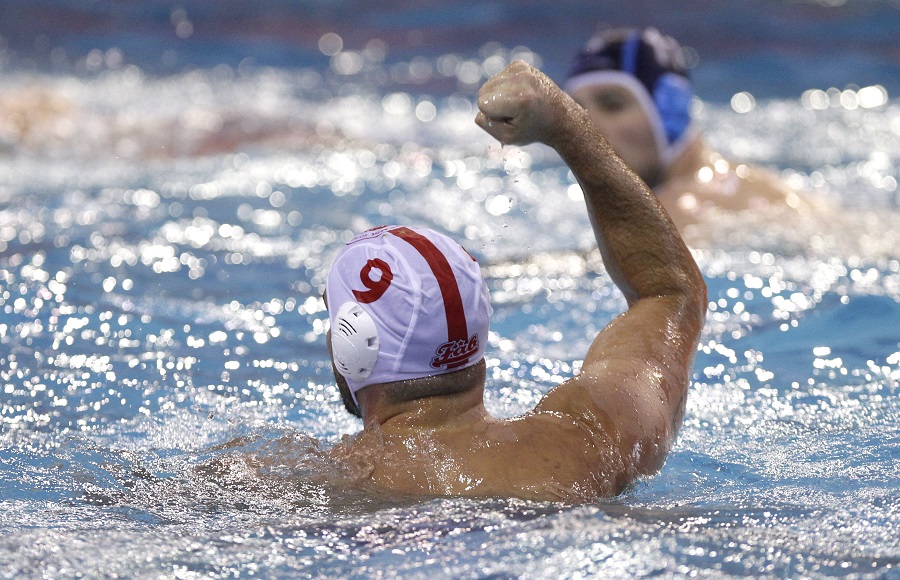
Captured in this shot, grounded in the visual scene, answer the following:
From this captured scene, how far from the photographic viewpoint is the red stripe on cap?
2379 millimetres

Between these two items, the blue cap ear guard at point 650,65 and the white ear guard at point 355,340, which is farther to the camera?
the blue cap ear guard at point 650,65

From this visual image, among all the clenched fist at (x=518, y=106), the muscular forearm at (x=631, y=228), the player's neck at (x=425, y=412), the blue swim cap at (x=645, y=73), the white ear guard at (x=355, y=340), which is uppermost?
the blue swim cap at (x=645, y=73)

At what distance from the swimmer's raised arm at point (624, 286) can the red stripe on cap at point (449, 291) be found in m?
0.30

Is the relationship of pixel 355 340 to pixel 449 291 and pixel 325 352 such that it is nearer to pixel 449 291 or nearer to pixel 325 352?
pixel 449 291

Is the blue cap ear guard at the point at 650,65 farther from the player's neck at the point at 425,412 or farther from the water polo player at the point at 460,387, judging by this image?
the player's neck at the point at 425,412

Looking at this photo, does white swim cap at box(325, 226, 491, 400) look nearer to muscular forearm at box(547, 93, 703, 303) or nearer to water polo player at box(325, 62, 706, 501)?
water polo player at box(325, 62, 706, 501)

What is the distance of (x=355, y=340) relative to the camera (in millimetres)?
2391

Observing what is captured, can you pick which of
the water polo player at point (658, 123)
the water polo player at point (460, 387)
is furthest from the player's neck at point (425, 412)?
the water polo player at point (658, 123)

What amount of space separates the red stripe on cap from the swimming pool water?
353mm

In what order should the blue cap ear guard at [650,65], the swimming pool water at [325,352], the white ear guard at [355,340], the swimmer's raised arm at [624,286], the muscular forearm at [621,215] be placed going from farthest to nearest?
the blue cap ear guard at [650,65]
the muscular forearm at [621,215]
the swimmer's raised arm at [624,286]
the white ear guard at [355,340]
the swimming pool water at [325,352]

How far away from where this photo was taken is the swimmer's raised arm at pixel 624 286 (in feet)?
8.20

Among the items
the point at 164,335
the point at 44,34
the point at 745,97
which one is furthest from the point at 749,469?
the point at 44,34

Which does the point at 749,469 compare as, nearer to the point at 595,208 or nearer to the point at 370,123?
the point at 595,208

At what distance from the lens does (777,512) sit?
2.55 m
